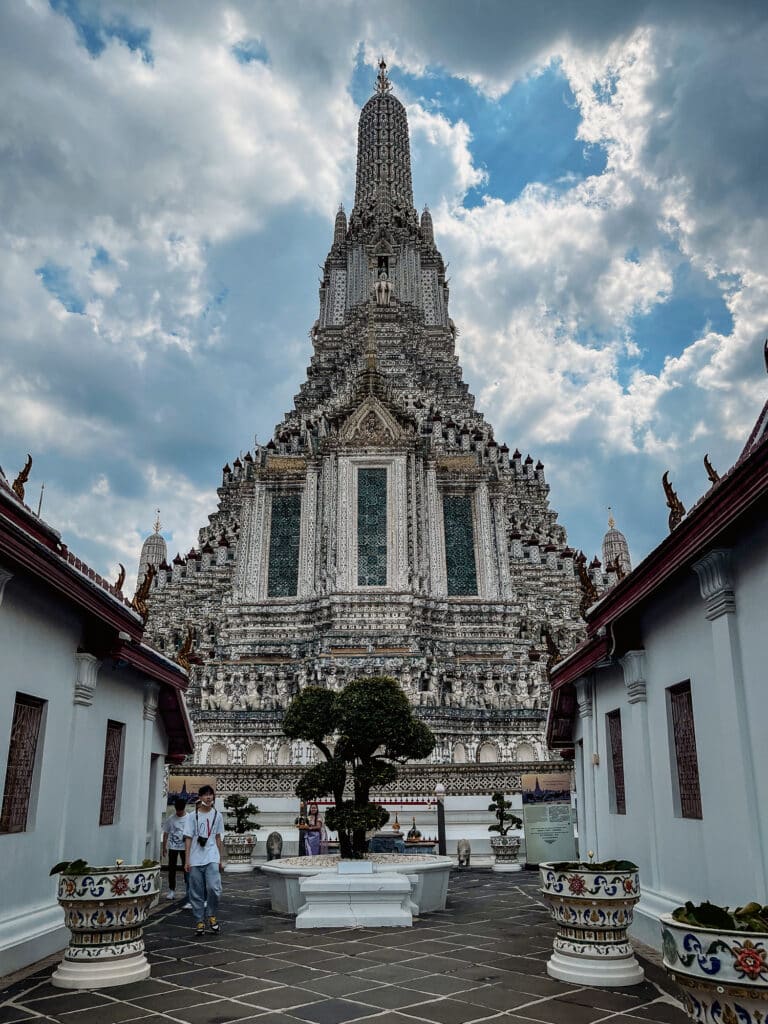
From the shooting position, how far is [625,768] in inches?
399

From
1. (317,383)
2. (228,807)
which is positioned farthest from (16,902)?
(317,383)

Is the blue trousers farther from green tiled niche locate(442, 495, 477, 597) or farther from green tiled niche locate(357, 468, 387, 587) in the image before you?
green tiled niche locate(442, 495, 477, 597)

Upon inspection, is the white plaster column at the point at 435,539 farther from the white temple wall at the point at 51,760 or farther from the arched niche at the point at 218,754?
the white temple wall at the point at 51,760

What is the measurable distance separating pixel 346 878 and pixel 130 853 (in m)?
3.48

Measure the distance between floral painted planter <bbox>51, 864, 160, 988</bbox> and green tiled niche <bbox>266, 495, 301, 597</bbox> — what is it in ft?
89.2

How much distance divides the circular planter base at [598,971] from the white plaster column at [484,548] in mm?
26637

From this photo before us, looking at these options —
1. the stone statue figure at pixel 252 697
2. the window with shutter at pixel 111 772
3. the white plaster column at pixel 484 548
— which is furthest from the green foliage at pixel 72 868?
the white plaster column at pixel 484 548

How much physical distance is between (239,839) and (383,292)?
37787mm

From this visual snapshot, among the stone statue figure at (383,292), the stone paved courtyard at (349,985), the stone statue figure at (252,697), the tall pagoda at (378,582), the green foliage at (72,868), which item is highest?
the stone statue figure at (383,292)

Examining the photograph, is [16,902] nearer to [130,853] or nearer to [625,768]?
[130,853]

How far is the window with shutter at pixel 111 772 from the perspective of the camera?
10906 mm

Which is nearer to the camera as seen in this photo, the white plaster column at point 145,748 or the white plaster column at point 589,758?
the white plaster column at point 589,758

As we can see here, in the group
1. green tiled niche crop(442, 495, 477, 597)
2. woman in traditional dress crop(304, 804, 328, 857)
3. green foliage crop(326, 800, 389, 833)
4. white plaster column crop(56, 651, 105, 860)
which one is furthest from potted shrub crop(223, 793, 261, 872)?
green tiled niche crop(442, 495, 477, 597)

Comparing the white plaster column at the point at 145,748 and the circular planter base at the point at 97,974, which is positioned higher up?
the white plaster column at the point at 145,748
